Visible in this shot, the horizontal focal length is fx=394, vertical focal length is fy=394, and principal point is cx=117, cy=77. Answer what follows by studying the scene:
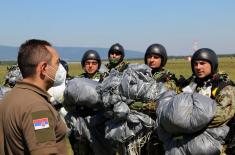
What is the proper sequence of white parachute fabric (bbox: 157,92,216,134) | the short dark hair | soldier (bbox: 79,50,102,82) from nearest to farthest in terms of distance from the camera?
the short dark hair < white parachute fabric (bbox: 157,92,216,134) < soldier (bbox: 79,50,102,82)

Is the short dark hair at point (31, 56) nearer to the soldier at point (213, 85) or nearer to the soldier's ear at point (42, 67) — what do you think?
the soldier's ear at point (42, 67)

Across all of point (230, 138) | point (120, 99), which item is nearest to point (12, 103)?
point (120, 99)

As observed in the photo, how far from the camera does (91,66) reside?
6254mm

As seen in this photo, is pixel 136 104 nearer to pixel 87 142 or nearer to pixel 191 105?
pixel 191 105

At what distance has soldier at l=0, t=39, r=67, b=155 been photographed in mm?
2098

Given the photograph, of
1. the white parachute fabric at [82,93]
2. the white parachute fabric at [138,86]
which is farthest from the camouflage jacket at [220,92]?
the white parachute fabric at [82,93]

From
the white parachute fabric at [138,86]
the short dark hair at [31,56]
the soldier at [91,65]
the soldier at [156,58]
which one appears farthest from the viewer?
the soldier at [91,65]

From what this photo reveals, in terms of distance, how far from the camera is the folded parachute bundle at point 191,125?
3.75 meters

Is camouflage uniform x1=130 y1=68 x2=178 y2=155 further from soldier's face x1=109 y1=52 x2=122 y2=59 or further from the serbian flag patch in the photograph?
the serbian flag patch

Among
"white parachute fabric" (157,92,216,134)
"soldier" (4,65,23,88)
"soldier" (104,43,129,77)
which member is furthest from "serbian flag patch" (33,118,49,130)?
"soldier" (104,43,129,77)

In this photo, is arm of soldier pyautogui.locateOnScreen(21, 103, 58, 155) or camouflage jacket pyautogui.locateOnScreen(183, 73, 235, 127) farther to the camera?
camouflage jacket pyautogui.locateOnScreen(183, 73, 235, 127)

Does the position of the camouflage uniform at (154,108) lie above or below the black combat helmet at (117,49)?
below

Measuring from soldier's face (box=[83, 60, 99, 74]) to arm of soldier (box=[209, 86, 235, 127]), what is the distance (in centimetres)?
264

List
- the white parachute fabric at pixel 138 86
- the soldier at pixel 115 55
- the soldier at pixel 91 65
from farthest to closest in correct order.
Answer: the soldier at pixel 115 55, the soldier at pixel 91 65, the white parachute fabric at pixel 138 86
